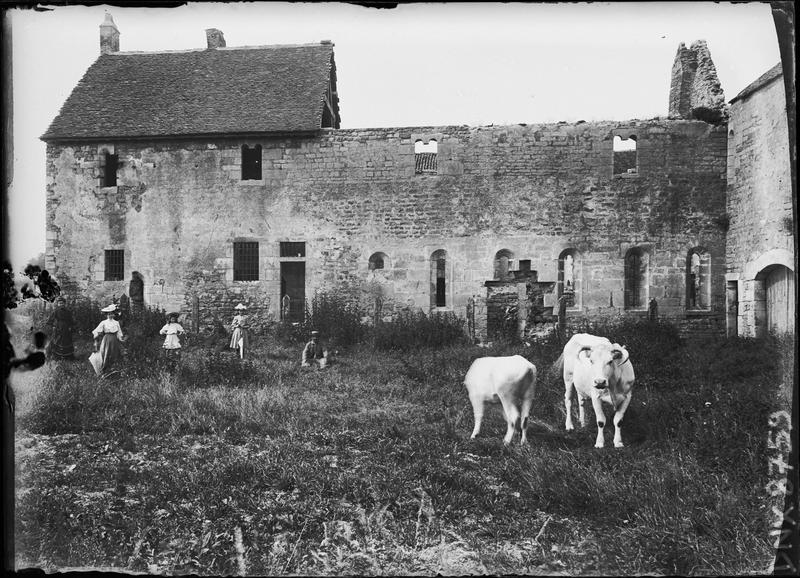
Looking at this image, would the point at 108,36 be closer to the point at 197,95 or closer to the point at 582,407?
the point at 197,95

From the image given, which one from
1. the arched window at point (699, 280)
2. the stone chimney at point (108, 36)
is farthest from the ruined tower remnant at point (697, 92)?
the stone chimney at point (108, 36)

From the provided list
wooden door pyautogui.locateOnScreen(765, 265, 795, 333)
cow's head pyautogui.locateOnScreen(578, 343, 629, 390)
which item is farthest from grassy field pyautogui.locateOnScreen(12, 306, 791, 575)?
wooden door pyautogui.locateOnScreen(765, 265, 795, 333)

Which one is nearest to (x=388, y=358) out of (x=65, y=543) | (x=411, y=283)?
(x=411, y=283)

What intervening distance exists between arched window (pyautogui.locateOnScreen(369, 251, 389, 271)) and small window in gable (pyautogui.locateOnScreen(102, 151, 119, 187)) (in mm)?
3896

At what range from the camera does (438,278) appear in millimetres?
8633

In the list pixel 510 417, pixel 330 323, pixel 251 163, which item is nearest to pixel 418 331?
pixel 330 323

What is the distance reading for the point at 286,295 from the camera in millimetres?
7453

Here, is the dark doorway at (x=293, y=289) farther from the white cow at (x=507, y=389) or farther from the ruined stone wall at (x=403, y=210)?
the white cow at (x=507, y=389)

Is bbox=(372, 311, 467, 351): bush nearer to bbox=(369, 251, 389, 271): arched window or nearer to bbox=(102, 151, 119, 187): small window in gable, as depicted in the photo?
bbox=(369, 251, 389, 271): arched window

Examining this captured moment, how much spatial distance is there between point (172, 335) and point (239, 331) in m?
0.82

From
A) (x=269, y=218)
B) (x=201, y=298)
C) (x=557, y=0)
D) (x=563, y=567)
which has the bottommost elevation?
(x=563, y=567)

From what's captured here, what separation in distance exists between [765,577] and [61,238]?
8043 millimetres

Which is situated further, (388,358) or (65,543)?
(388,358)

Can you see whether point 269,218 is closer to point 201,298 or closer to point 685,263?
point 201,298
